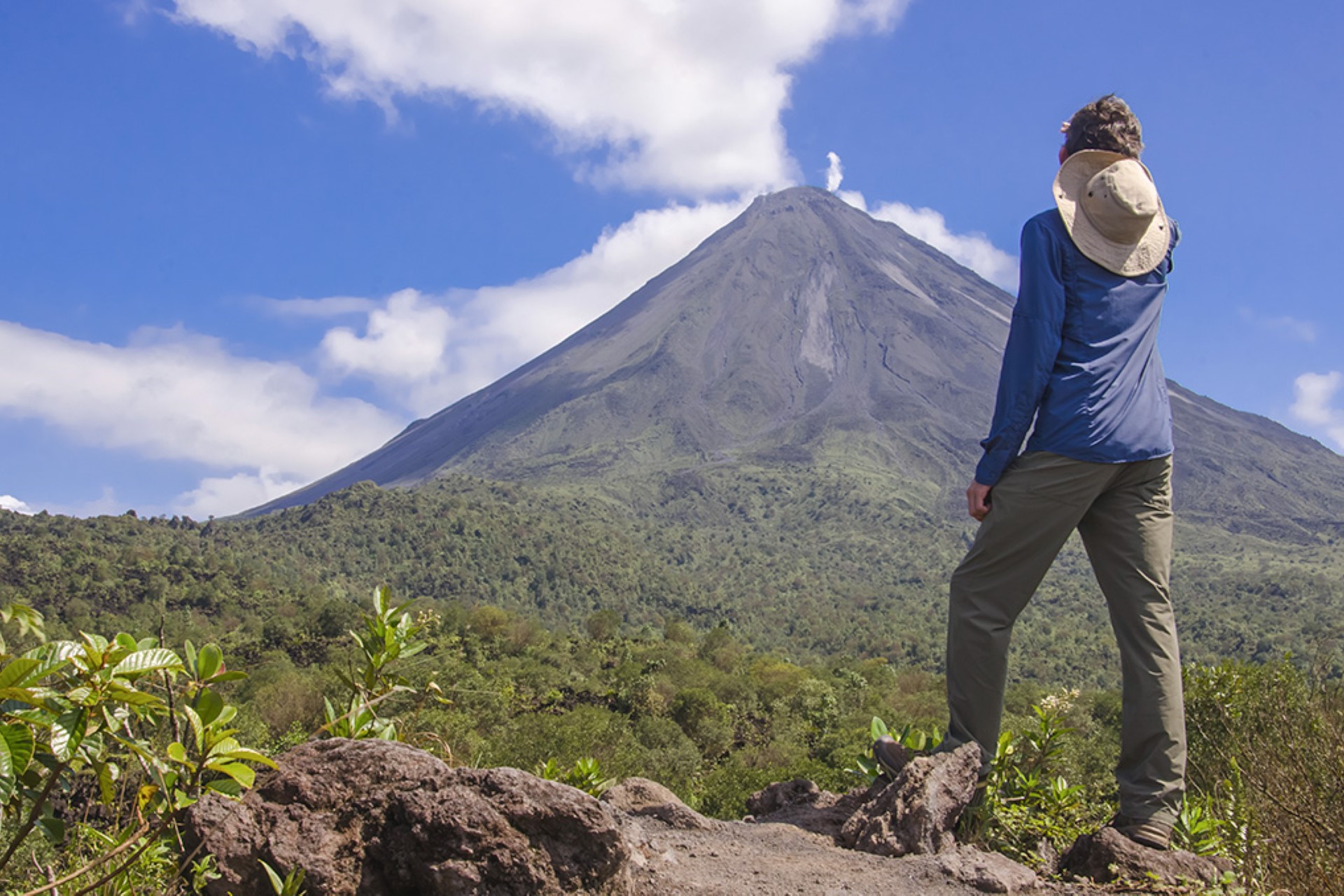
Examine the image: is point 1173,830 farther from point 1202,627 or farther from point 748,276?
point 748,276

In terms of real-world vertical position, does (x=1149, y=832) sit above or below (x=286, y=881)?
below

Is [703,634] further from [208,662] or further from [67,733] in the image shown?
[67,733]

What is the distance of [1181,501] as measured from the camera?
108188 millimetres

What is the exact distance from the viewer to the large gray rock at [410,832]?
177 centimetres

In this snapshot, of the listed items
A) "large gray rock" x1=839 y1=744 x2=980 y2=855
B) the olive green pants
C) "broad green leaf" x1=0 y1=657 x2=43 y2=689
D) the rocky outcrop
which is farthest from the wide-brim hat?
"broad green leaf" x1=0 y1=657 x2=43 y2=689

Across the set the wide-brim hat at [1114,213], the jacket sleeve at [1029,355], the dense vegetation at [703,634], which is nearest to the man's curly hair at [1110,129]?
the wide-brim hat at [1114,213]

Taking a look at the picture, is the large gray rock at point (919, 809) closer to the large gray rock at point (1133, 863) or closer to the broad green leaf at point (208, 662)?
the large gray rock at point (1133, 863)

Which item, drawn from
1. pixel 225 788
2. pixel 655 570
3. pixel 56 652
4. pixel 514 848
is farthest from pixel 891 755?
pixel 655 570

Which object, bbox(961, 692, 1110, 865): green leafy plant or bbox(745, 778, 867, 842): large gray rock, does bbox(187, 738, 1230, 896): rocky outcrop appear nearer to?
bbox(961, 692, 1110, 865): green leafy plant

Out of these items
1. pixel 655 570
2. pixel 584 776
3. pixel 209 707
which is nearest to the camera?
pixel 209 707

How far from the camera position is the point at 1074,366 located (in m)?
2.73

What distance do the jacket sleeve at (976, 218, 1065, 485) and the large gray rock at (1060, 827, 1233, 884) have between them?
37.4 inches

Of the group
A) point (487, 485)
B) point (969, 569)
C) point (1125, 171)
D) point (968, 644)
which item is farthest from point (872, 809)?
point (487, 485)

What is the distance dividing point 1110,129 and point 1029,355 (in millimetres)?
797
